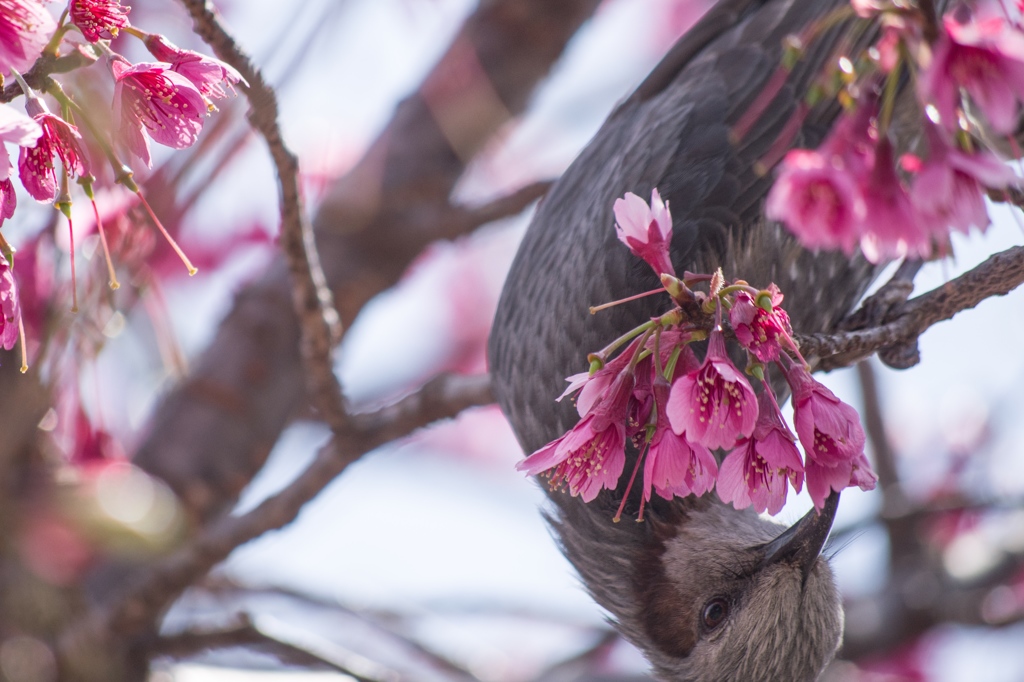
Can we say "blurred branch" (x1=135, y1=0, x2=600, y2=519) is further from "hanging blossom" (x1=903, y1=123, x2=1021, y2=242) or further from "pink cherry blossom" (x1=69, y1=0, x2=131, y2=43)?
"hanging blossom" (x1=903, y1=123, x2=1021, y2=242)

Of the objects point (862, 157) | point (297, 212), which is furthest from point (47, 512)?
point (862, 157)

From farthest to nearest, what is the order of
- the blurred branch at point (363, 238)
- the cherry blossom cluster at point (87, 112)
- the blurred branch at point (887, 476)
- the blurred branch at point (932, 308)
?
the blurred branch at point (887, 476) → the blurred branch at point (363, 238) → the blurred branch at point (932, 308) → the cherry blossom cluster at point (87, 112)

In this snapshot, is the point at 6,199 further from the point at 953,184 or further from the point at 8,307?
the point at 953,184

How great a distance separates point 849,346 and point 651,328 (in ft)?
1.51

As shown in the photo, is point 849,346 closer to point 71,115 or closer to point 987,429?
point 71,115

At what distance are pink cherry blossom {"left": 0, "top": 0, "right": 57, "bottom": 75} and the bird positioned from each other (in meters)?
1.44

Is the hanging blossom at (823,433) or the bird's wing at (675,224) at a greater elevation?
the hanging blossom at (823,433)

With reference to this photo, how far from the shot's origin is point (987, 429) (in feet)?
15.2

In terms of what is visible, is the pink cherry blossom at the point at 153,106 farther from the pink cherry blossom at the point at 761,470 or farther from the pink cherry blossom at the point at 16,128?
the pink cherry blossom at the point at 761,470

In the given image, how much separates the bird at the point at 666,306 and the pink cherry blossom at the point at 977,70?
1254 millimetres

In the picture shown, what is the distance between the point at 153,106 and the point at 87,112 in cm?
9

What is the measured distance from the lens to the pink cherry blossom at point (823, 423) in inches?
58.5

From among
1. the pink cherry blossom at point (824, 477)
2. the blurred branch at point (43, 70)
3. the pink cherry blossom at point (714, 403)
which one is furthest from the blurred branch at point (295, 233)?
the pink cherry blossom at point (824, 477)

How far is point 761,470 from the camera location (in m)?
1.58
